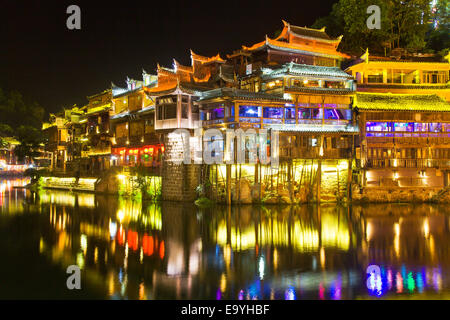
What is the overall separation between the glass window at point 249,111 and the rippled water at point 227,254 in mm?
8285

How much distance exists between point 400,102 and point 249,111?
14.7 metres

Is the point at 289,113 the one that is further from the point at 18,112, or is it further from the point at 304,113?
the point at 18,112

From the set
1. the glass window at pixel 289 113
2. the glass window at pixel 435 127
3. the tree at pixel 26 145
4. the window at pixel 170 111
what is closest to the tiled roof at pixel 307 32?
the glass window at pixel 289 113

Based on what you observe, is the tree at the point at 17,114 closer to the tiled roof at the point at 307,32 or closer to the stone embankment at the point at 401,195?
the tiled roof at the point at 307,32

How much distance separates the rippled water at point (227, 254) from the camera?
12.1 metres

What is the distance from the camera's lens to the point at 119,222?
24.5m

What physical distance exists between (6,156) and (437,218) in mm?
75790

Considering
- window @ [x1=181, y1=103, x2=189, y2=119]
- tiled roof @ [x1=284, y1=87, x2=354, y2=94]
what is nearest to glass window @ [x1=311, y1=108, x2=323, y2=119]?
tiled roof @ [x1=284, y1=87, x2=354, y2=94]

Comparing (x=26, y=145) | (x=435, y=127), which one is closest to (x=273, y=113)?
(x=435, y=127)

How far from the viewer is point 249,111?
3284cm

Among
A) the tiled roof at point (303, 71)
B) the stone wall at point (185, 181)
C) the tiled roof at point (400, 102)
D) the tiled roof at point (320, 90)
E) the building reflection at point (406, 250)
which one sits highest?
the tiled roof at point (303, 71)

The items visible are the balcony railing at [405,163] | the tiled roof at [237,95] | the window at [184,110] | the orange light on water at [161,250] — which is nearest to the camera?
the orange light on water at [161,250]
